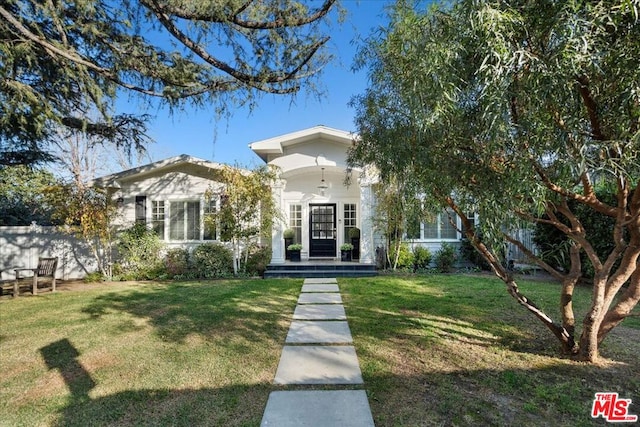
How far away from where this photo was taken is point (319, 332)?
5.55m

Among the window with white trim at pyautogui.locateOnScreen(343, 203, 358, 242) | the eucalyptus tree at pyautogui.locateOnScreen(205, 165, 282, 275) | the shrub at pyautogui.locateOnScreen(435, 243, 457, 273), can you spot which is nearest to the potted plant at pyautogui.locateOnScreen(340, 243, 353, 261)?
the window with white trim at pyautogui.locateOnScreen(343, 203, 358, 242)

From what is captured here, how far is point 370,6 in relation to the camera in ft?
14.0

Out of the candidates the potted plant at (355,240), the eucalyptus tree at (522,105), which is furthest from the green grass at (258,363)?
the potted plant at (355,240)

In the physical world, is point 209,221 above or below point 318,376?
above

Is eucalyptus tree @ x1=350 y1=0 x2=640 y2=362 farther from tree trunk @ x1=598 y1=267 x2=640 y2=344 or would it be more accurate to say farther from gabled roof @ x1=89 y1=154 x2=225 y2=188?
gabled roof @ x1=89 y1=154 x2=225 y2=188

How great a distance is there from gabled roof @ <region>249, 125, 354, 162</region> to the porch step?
4.17 m

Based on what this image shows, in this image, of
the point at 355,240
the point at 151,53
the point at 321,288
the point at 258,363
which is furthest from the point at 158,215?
the point at 258,363

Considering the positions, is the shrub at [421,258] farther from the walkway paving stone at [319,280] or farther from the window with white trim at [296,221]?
the window with white trim at [296,221]

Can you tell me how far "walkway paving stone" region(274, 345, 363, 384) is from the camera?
387 centimetres

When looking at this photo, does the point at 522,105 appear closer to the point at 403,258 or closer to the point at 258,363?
the point at 258,363

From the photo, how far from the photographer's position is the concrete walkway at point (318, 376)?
10.2ft

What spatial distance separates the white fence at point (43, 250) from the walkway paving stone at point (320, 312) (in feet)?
31.2

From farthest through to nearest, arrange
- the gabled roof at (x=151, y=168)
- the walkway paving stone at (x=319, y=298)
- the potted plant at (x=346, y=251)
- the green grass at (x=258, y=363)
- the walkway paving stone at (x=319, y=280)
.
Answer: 1. the potted plant at (x=346, y=251)
2. the gabled roof at (x=151, y=168)
3. the walkway paving stone at (x=319, y=280)
4. the walkway paving stone at (x=319, y=298)
5. the green grass at (x=258, y=363)
